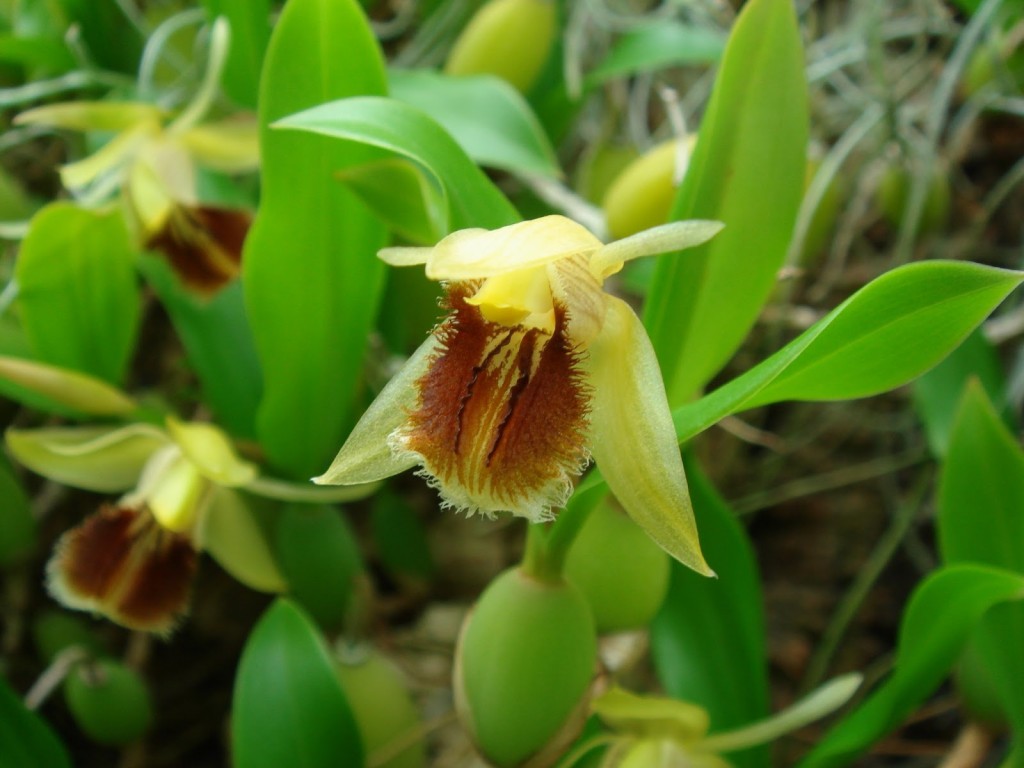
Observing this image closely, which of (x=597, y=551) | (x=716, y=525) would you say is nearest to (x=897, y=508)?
(x=716, y=525)

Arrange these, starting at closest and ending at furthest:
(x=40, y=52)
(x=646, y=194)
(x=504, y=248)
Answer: (x=504, y=248) → (x=646, y=194) → (x=40, y=52)

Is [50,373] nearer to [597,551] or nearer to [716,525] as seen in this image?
[597,551]

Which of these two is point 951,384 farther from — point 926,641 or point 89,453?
point 89,453

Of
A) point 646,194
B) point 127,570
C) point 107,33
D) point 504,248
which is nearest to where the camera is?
point 504,248

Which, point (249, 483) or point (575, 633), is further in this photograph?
point (249, 483)

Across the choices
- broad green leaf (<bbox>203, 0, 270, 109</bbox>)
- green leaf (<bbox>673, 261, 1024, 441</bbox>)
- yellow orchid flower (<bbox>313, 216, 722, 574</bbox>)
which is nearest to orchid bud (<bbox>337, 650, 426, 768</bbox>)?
yellow orchid flower (<bbox>313, 216, 722, 574</bbox>)

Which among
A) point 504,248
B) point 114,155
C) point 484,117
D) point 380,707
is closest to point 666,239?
point 504,248

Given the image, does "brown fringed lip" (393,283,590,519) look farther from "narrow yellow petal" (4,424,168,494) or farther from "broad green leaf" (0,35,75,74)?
"broad green leaf" (0,35,75,74)
